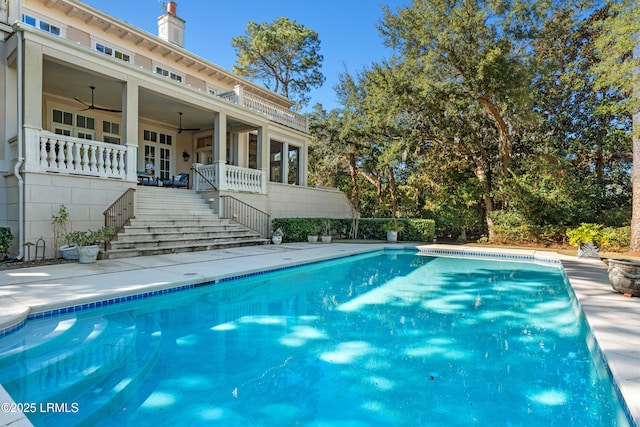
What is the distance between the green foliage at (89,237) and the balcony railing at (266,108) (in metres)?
8.10

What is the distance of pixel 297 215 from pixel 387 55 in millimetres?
8647

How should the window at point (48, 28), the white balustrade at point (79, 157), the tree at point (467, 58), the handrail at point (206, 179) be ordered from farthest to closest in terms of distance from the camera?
the handrail at point (206, 179) → the tree at point (467, 58) → the window at point (48, 28) → the white balustrade at point (79, 157)

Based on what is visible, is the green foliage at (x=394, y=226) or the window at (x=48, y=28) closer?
the window at (x=48, y=28)

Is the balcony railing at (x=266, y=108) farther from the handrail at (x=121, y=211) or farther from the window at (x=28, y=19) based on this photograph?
the handrail at (x=121, y=211)

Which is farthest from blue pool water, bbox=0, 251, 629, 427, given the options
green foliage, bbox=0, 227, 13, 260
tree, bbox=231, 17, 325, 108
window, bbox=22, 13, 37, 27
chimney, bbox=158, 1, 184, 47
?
tree, bbox=231, 17, 325, 108

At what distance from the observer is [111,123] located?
13.3 meters

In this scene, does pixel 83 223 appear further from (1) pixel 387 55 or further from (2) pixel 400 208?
(2) pixel 400 208

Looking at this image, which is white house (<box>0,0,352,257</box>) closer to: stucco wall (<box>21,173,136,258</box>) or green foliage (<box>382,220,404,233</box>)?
stucco wall (<box>21,173,136,258</box>)

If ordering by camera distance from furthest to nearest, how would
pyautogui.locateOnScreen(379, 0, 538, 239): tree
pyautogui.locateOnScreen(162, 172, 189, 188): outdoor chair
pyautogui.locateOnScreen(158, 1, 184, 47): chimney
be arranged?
pyautogui.locateOnScreen(158, 1, 184, 47): chimney < pyautogui.locateOnScreen(162, 172, 189, 188): outdoor chair < pyautogui.locateOnScreen(379, 0, 538, 239): tree

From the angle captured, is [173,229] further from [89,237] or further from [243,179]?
[243,179]

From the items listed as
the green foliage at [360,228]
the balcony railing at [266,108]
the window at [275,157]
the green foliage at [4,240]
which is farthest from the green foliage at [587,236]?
the green foliage at [4,240]

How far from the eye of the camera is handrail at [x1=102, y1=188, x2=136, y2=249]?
885 centimetres

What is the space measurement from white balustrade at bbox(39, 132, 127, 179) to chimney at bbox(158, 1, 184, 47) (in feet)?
28.8

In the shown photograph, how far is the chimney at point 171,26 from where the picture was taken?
15734mm
